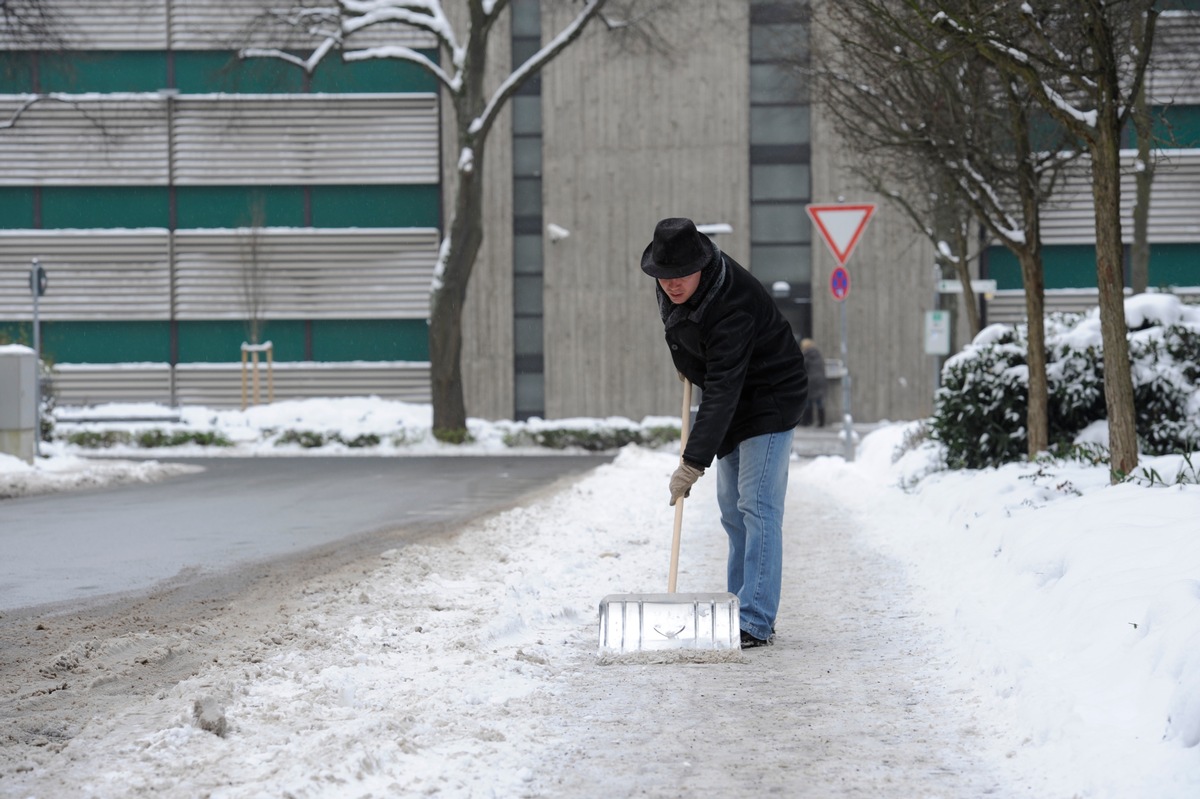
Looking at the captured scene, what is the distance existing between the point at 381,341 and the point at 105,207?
741 cm

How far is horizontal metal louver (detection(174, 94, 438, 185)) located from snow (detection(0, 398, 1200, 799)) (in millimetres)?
25525

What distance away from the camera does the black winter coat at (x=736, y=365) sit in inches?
252

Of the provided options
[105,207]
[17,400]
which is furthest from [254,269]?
[17,400]

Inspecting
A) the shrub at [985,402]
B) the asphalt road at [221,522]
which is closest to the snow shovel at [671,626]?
the asphalt road at [221,522]

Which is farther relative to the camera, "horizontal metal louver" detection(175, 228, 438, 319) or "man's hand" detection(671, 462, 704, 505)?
"horizontal metal louver" detection(175, 228, 438, 319)

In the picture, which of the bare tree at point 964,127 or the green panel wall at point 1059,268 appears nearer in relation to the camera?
the bare tree at point 964,127

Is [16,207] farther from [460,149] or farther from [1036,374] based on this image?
[1036,374]

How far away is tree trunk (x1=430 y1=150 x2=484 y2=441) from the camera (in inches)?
1035

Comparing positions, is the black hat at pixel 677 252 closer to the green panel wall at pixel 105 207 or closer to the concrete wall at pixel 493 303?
the concrete wall at pixel 493 303

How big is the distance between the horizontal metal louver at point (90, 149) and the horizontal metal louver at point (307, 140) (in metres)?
0.62

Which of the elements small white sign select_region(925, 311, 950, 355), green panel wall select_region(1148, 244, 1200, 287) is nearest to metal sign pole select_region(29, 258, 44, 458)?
small white sign select_region(925, 311, 950, 355)

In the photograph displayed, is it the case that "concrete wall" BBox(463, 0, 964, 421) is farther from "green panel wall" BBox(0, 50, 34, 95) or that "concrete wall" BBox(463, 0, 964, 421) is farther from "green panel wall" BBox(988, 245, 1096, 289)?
"green panel wall" BBox(0, 50, 34, 95)

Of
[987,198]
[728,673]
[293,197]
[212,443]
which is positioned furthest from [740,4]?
[728,673]

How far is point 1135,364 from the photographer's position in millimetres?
11359
